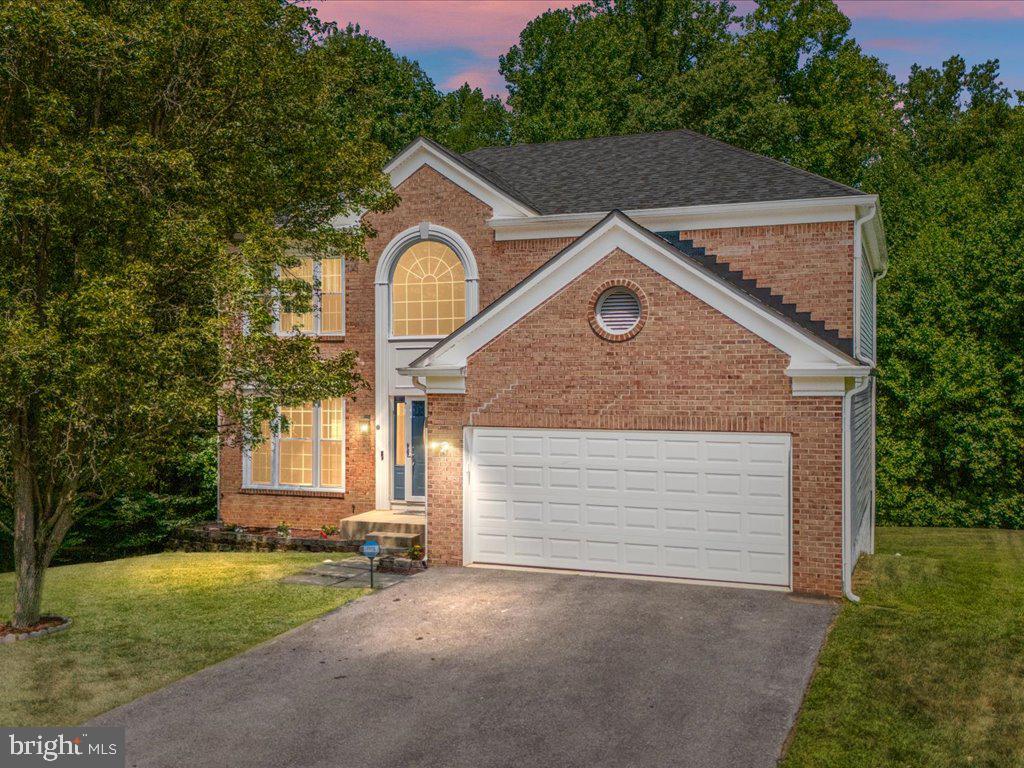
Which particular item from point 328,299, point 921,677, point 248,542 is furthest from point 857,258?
point 248,542

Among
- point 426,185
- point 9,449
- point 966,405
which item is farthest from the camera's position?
point 966,405

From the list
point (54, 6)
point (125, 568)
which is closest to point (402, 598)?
point (125, 568)

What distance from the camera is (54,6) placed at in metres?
10.5

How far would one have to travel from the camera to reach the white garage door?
43.2 ft

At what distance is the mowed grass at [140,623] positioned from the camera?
9.34 meters

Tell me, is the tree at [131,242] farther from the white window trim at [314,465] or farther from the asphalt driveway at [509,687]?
the white window trim at [314,465]

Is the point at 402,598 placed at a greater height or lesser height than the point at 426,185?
lesser

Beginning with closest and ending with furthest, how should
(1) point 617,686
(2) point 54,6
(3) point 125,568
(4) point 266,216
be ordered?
(1) point 617,686 < (2) point 54,6 < (4) point 266,216 < (3) point 125,568

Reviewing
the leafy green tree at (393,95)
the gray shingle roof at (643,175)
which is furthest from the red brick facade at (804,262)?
the leafy green tree at (393,95)

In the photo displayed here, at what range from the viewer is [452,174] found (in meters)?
18.3

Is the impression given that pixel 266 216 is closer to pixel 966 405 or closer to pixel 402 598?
pixel 402 598

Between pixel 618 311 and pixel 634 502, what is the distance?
3013 millimetres

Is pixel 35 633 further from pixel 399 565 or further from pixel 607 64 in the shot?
pixel 607 64

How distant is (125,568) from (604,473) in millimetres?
9471
